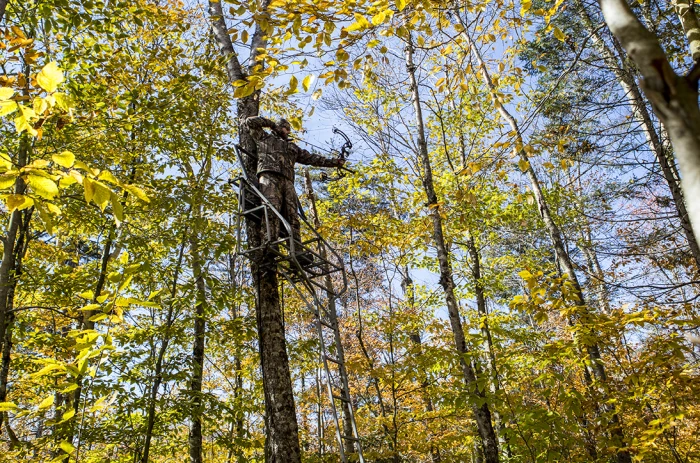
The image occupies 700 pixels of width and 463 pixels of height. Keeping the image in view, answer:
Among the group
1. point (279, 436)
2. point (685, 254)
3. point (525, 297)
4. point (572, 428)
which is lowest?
point (572, 428)

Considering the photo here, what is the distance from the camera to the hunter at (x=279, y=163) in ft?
15.0

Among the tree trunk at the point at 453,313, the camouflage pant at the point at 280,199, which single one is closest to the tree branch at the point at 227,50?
the camouflage pant at the point at 280,199

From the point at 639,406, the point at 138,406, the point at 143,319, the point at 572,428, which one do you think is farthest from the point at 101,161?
the point at 639,406

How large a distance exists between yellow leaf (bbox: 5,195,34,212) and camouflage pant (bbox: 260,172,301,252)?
9.29 feet

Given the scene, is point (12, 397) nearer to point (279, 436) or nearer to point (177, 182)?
point (177, 182)

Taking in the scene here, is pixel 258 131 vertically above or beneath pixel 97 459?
above

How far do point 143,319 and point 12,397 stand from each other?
10.2 ft

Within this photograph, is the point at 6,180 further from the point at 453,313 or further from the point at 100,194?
the point at 453,313

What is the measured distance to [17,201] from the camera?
60.7 inches

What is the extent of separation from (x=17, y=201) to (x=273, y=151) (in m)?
3.35

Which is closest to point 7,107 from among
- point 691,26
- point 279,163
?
point 279,163

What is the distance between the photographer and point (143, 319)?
290 inches

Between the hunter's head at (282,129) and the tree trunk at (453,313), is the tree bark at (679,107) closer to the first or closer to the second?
the tree trunk at (453,313)

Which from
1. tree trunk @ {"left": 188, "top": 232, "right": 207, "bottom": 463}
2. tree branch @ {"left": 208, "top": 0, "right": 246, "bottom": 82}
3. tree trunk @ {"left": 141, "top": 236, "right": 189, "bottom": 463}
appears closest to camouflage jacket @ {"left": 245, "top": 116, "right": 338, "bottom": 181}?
tree branch @ {"left": 208, "top": 0, "right": 246, "bottom": 82}
